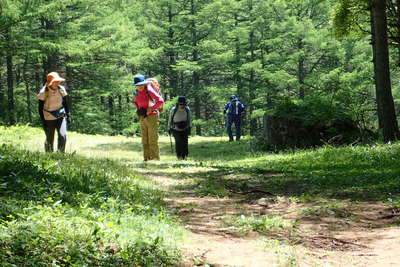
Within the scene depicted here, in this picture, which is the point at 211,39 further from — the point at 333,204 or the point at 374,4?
the point at 333,204

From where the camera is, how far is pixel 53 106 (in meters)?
11.2

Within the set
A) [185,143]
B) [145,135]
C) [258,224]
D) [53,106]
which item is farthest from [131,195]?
[185,143]

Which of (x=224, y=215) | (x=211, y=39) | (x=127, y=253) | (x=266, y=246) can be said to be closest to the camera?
(x=127, y=253)

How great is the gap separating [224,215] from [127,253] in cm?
240

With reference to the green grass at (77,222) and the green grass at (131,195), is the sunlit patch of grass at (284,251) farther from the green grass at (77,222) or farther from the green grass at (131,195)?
the green grass at (77,222)

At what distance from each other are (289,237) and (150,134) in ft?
27.5

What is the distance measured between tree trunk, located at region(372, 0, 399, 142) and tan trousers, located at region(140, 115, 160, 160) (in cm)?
603

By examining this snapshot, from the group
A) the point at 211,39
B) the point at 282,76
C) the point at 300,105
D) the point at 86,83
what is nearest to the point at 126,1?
the point at 211,39

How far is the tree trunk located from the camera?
1216 cm

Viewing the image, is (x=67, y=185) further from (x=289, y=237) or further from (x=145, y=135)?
(x=145, y=135)

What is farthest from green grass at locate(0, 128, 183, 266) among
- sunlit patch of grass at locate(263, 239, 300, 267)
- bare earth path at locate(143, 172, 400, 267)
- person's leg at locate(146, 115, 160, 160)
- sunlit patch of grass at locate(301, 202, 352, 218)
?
person's leg at locate(146, 115, 160, 160)

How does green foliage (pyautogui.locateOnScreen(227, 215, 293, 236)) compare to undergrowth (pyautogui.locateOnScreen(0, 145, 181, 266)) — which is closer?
undergrowth (pyautogui.locateOnScreen(0, 145, 181, 266))

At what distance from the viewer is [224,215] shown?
608 centimetres

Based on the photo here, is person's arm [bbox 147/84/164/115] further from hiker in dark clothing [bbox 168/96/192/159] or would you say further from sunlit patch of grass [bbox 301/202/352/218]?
sunlit patch of grass [bbox 301/202/352/218]
